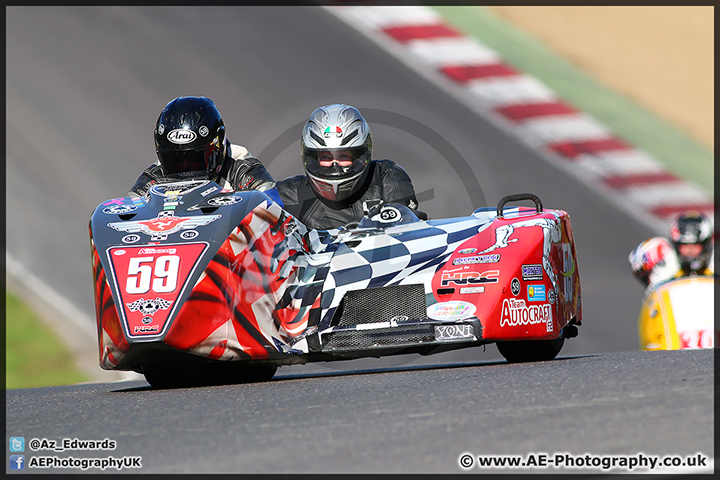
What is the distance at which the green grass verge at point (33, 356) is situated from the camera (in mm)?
10125

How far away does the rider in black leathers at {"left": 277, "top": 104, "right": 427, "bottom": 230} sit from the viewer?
730 cm

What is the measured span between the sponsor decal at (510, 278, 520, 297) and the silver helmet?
1451 millimetres

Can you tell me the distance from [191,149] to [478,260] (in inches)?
72.3

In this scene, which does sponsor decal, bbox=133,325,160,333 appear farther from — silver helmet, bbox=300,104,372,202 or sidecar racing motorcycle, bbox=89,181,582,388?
silver helmet, bbox=300,104,372,202

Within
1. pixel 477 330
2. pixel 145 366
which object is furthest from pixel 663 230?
pixel 145 366

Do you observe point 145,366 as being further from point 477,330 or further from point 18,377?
point 18,377

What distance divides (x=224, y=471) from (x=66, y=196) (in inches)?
399

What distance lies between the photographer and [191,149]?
6805 millimetres

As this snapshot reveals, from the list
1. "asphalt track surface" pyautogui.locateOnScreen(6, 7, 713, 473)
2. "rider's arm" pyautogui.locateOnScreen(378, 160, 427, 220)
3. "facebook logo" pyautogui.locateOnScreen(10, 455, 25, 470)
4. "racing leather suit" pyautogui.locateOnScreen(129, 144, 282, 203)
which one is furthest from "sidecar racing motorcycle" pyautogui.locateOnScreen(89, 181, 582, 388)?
"facebook logo" pyautogui.locateOnScreen(10, 455, 25, 470)

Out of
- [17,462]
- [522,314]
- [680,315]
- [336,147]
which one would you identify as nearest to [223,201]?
[336,147]

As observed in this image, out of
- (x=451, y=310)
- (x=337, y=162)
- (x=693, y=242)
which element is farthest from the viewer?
(x=693, y=242)

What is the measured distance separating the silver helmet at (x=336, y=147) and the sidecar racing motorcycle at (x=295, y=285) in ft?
1.82

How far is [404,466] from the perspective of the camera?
3617 mm

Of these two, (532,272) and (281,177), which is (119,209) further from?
(281,177)
